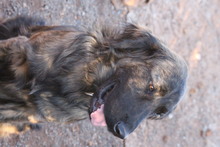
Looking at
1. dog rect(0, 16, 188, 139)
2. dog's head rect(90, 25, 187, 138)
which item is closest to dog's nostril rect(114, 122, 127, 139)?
dog's head rect(90, 25, 187, 138)

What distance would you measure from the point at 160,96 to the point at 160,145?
2.95 metres

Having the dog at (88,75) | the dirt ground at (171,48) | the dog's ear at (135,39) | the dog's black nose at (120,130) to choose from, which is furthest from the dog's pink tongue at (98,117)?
the dirt ground at (171,48)

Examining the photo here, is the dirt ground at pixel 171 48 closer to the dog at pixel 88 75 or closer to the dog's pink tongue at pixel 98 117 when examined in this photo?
the dog at pixel 88 75

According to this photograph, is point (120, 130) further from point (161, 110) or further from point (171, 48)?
point (171, 48)

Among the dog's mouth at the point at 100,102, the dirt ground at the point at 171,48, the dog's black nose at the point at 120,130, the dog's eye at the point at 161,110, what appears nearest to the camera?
the dog's black nose at the point at 120,130

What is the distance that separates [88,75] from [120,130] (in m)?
0.65

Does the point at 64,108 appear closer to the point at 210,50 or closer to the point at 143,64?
the point at 143,64

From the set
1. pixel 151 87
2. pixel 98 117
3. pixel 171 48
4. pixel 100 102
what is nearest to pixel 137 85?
pixel 151 87

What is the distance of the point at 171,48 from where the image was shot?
586 cm

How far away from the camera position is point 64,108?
3.45 m

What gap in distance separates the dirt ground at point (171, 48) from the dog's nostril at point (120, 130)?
1819 millimetres

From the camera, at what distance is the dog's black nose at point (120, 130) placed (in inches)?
114

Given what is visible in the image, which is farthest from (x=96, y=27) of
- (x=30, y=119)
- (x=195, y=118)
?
(x=195, y=118)

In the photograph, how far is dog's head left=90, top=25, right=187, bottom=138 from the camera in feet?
9.84
